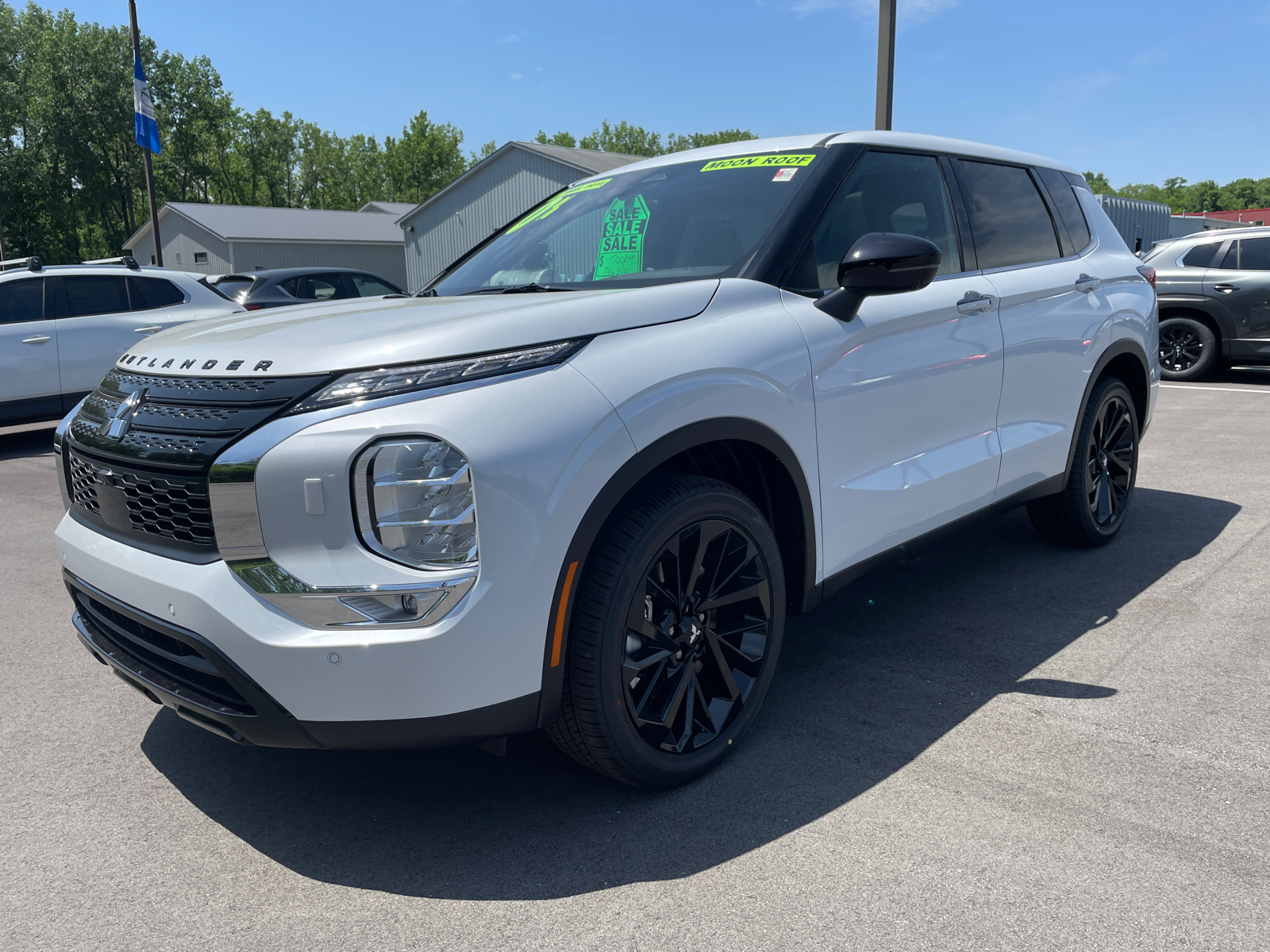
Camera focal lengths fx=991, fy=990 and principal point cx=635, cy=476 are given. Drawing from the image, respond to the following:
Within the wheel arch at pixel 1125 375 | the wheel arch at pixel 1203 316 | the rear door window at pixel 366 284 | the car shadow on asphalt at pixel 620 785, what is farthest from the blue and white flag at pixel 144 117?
the car shadow on asphalt at pixel 620 785

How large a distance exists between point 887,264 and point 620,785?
1.67m

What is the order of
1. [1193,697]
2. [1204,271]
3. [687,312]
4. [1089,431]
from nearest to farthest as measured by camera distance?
1. [687,312]
2. [1193,697]
3. [1089,431]
4. [1204,271]

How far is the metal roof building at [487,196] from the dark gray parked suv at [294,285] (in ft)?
57.9

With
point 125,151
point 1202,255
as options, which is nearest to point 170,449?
point 1202,255

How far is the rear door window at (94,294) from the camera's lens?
930 centimetres

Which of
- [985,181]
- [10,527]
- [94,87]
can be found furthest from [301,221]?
[985,181]

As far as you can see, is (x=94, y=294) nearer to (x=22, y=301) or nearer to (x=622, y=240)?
(x=22, y=301)

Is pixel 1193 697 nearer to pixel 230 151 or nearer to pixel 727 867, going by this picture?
pixel 727 867

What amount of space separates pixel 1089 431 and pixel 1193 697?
1.62 meters

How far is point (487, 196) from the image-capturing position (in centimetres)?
3625

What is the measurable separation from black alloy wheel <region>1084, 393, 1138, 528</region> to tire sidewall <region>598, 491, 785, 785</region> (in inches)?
94.7

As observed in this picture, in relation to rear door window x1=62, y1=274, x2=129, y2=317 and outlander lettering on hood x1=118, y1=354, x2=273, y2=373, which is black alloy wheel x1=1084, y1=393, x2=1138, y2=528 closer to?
outlander lettering on hood x1=118, y1=354, x2=273, y2=373

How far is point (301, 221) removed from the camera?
45688 mm

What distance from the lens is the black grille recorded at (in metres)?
2.28
